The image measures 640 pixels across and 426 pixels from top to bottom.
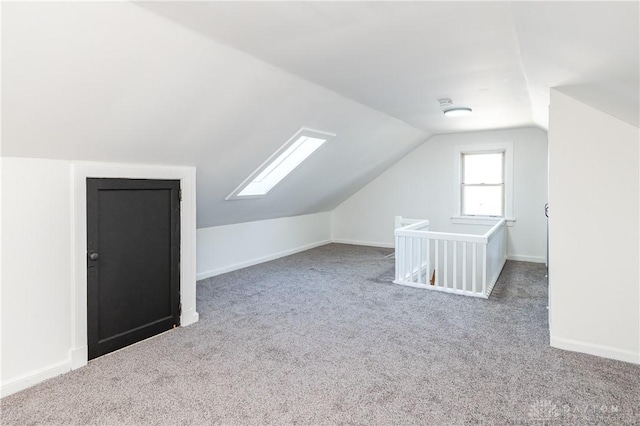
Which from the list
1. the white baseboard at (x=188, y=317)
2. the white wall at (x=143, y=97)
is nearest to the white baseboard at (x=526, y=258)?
the white wall at (x=143, y=97)

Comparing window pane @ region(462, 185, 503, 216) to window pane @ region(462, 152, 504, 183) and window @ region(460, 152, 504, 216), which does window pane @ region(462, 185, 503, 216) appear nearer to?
window @ region(460, 152, 504, 216)

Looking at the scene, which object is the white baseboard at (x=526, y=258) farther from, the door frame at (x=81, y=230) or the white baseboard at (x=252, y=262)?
the door frame at (x=81, y=230)

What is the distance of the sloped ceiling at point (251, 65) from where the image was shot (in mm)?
1879

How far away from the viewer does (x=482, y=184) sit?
6734mm

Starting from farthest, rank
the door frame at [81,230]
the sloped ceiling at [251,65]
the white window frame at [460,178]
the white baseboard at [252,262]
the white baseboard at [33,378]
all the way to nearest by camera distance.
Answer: the white window frame at [460,178]
the white baseboard at [252,262]
the door frame at [81,230]
the white baseboard at [33,378]
the sloped ceiling at [251,65]

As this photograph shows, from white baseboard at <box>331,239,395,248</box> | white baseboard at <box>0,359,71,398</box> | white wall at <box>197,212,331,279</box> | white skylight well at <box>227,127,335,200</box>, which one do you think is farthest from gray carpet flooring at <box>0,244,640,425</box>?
white baseboard at <box>331,239,395,248</box>

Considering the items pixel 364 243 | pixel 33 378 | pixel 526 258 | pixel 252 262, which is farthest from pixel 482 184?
pixel 33 378

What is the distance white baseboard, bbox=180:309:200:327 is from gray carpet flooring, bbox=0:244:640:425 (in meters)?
0.08

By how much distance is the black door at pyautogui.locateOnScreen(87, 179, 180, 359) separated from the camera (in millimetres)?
2820

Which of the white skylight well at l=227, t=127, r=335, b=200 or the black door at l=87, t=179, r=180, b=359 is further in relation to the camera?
the white skylight well at l=227, t=127, r=335, b=200

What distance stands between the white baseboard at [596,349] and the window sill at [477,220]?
3.75 meters

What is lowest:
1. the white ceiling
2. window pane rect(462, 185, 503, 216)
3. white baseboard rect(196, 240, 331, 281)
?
white baseboard rect(196, 240, 331, 281)

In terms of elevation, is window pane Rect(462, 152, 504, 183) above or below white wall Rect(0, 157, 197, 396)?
above

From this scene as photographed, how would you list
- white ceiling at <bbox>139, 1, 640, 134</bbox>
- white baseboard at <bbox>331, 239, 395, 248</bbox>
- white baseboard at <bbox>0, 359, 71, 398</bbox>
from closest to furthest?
white ceiling at <bbox>139, 1, 640, 134</bbox> → white baseboard at <bbox>0, 359, 71, 398</bbox> → white baseboard at <bbox>331, 239, 395, 248</bbox>
